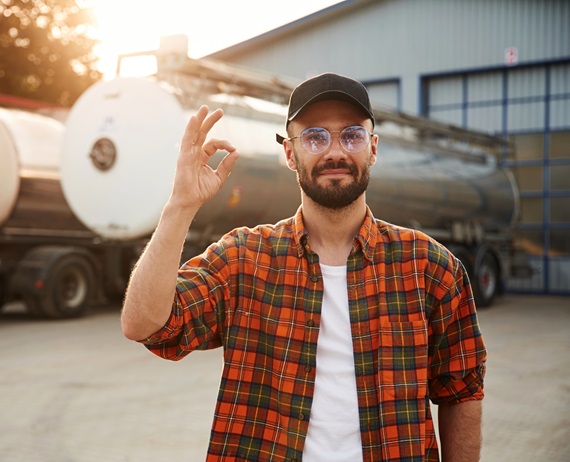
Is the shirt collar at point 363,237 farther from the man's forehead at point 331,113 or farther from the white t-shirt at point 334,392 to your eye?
the man's forehead at point 331,113

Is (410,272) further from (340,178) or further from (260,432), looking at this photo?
(260,432)

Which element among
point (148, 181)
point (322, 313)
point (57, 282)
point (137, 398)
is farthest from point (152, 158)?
point (322, 313)

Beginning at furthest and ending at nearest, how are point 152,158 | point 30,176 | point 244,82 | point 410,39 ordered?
point 410,39
point 30,176
point 244,82
point 152,158

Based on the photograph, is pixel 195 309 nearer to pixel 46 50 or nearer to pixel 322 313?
pixel 322 313

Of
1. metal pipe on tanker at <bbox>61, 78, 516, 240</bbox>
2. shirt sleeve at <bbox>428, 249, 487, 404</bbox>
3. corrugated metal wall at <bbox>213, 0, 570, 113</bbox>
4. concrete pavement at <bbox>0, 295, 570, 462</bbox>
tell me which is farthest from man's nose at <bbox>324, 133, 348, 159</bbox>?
corrugated metal wall at <bbox>213, 0, 570, 113</bbox>

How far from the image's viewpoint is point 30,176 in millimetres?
11852

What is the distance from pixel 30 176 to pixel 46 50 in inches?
696

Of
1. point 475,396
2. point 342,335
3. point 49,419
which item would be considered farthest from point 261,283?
point 49,419

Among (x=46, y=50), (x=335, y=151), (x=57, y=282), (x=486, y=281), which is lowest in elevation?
(x=486, y=281)

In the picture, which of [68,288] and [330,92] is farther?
[68,288]

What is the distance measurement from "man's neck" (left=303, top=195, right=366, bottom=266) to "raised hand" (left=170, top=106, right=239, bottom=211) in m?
0.32

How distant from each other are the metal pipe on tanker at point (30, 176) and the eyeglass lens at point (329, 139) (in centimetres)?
1015

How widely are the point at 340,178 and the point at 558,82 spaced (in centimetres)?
1725

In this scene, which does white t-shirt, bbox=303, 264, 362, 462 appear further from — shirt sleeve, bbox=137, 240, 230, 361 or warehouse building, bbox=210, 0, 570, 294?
warehouse building, bbox=210, 0, 570, 294
